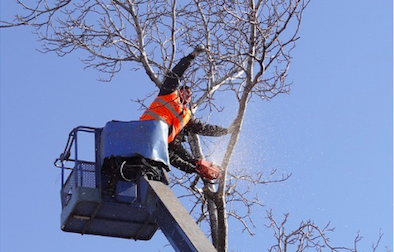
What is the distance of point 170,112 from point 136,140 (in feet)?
3.07

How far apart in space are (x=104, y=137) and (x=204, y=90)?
205 cm

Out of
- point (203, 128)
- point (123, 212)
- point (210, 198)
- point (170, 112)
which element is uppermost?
point (203, 128)

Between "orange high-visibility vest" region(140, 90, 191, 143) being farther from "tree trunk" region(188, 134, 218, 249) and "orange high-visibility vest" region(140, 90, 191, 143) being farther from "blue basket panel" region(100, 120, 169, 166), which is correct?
"tree trunk" region(188, 134, 218, 249)

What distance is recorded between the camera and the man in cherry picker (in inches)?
404

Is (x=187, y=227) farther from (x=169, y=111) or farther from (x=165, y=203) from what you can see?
(x=169, y=111)

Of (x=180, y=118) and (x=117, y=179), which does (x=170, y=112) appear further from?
A: (x=117, y=179)

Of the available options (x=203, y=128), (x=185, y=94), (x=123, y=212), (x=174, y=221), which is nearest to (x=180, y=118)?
(x=185, y=94)

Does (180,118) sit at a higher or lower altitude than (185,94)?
lower

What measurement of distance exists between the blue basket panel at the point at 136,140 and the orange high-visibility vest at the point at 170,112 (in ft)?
1.96

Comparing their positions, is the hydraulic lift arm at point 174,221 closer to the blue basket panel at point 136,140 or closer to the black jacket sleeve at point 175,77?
the blue basket panel at point 136,140

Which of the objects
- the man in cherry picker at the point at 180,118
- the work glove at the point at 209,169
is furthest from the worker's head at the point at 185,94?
the work glove at the point at 209,169

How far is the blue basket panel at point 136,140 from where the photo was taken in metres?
9.39

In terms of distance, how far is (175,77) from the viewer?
34.3ft

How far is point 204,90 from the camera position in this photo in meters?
11.2
